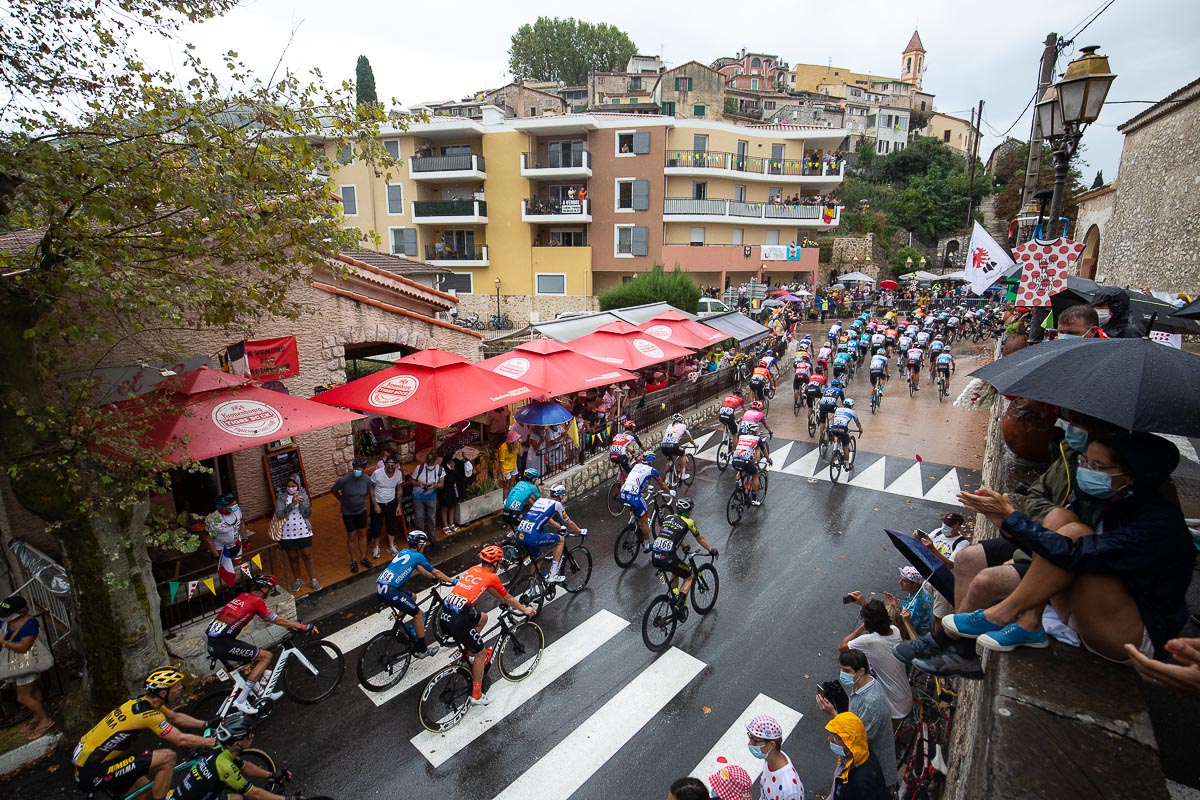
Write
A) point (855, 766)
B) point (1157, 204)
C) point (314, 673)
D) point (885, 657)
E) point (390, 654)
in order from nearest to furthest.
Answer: point (855, 766), point (885, 657), point (314, 673), point (390, 654), point (1157, 204)

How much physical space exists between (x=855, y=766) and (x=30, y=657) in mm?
8083

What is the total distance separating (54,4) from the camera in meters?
5.55

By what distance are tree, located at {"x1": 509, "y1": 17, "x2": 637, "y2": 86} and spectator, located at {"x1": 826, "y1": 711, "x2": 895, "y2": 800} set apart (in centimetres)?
7185

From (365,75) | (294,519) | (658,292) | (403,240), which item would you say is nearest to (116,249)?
(294,519)

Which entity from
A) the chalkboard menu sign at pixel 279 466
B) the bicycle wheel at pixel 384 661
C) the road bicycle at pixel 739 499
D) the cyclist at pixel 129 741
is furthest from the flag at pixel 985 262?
the chalkboard menu sign at pixel 279 466

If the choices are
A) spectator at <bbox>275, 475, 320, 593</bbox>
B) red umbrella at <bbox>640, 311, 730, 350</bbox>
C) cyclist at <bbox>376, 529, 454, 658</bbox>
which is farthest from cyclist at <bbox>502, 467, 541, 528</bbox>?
red umbrella at <bbox>640, 311, 730, 350</bbox>

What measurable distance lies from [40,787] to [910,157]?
68.4 metres

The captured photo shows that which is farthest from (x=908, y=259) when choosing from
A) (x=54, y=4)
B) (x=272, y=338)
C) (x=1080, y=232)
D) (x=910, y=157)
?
(x=54, y=4)

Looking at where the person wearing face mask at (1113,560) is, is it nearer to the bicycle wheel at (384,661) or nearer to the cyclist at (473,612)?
the cyclist at (473,612)

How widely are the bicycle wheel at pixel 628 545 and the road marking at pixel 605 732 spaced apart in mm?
2222

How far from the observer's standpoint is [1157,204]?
16828 mm

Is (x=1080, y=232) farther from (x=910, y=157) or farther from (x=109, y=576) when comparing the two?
(x=910, y=157)

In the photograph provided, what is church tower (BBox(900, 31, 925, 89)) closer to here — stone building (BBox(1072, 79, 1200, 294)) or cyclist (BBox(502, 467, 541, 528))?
stone building (BBox(1072, 79, 1200, 294))

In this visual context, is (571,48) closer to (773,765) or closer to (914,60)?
(914,60)
